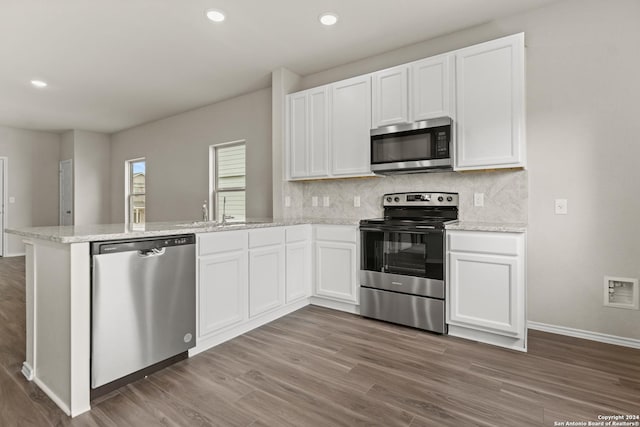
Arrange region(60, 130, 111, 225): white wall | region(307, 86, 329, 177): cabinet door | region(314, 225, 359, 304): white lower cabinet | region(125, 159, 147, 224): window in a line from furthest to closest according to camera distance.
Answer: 1. region(60, 130, 111, 225): white wall
2. region(125, 159, 147, 224): window
3. region(307, 86, 329, 177): cabinet door
4. region(314, 225, 359, 304): white lower cabinet

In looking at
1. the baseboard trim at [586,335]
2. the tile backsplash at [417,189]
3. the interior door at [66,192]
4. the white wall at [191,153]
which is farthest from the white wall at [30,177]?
the baseboard trim at [586,335]

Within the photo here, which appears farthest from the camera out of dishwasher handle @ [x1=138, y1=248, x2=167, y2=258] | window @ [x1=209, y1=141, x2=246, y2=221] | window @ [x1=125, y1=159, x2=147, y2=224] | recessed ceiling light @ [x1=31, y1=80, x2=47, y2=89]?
window @ [x1=125, y1=159, x2=147, y2=224]

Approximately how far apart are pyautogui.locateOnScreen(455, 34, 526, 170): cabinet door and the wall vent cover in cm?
111

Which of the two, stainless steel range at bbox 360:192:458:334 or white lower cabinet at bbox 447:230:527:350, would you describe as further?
stainless steel range at bbox 360:192:458:334

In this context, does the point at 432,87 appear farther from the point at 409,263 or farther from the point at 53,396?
the point at 53,396

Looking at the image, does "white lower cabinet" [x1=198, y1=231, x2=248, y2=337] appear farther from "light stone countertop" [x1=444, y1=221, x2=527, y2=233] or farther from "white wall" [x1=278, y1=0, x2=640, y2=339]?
"white wall" [x1=278, y1=0, x2=640, y2=339]

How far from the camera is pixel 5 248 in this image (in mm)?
6539

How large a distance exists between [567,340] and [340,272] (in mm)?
1886

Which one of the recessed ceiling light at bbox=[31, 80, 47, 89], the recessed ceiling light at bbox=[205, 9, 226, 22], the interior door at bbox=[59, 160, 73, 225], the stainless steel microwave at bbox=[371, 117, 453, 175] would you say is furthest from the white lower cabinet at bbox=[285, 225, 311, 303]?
the interior door at bbox=[59, 160, 73, 225]

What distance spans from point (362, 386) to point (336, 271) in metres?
1.42

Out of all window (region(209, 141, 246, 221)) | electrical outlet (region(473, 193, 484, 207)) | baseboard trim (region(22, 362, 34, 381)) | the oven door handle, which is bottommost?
baseboard trim (region(22, 362, 34, 381))

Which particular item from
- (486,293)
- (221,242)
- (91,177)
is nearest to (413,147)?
(486,293)

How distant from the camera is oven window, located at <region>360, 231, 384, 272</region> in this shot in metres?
3.04

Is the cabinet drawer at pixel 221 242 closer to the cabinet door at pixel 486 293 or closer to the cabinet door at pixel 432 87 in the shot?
the cabinet door at pixel 486 293
